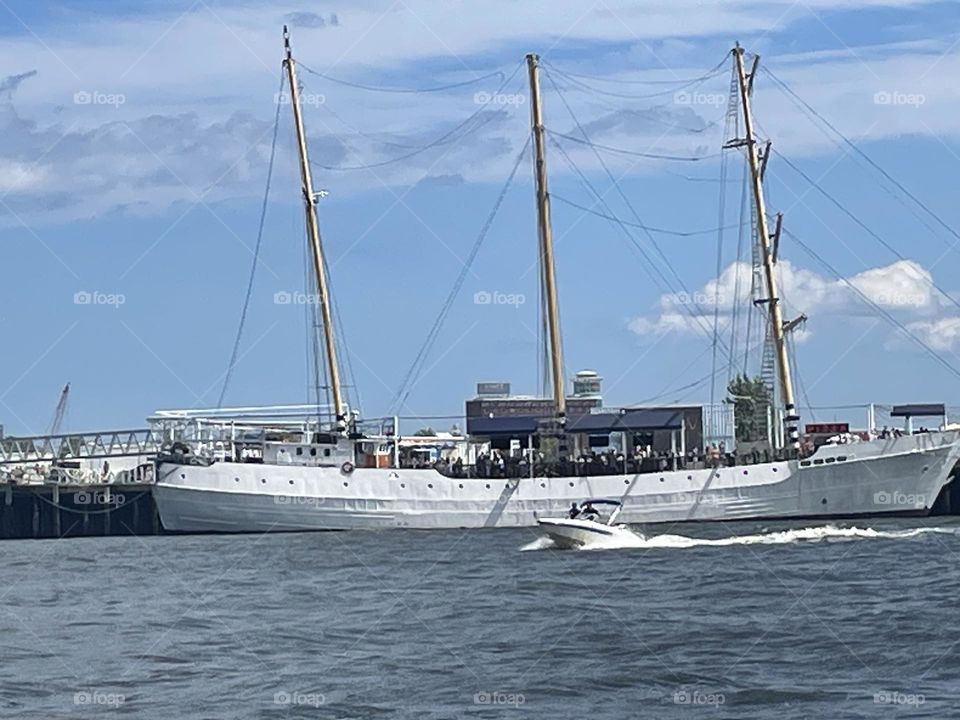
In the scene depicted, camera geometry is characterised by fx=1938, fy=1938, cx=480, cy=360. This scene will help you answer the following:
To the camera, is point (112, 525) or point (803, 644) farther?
point (112, 525)

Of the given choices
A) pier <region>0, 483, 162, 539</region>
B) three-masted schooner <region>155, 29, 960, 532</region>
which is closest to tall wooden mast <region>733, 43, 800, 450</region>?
three-masted schooner <region>155, 29, 960, 532</region>

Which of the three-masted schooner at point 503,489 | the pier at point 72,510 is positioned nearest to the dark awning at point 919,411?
the three-masted schooner at point 503,489

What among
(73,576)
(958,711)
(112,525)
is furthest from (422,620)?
(112,525)

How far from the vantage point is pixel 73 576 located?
210ft

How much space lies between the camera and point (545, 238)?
91.2 meters

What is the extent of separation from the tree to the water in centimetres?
3680

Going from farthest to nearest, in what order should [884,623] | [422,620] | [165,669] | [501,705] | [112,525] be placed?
[112,525]
[422,620]
[884,623]
[165,669]
[501,705]

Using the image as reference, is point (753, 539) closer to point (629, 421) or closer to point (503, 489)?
point (503, 489)

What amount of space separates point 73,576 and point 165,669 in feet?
85.5

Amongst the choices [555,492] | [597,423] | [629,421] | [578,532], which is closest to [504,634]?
[578,532]

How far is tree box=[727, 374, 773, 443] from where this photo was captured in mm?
105312

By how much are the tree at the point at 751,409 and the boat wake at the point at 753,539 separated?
1000 inches

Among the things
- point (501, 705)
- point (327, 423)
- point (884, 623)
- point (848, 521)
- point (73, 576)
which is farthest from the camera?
point (327, 423)

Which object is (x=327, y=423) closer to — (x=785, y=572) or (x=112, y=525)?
(x=112, y=525)
